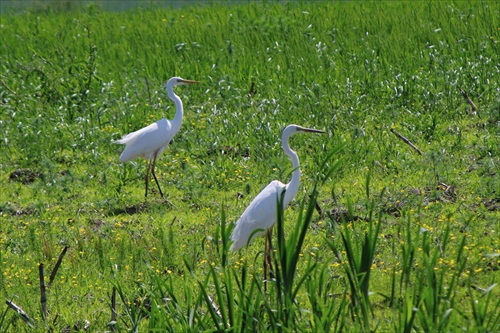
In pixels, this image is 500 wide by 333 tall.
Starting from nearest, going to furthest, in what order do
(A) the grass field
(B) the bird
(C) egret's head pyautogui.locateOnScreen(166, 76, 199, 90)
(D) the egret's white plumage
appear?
(A) the grass field
(D) the egret's white plumage
(B) the bird
(C) egret's head pyautogui.locateOnScreen(166, 76, 199, 90)

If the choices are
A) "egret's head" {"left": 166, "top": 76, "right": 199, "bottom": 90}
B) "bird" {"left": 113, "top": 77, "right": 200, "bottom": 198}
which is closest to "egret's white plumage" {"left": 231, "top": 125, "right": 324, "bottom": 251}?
"bird" {"left": 113, "top": 77, "right": 200, "bottom": 198}

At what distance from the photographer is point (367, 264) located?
15.3ft

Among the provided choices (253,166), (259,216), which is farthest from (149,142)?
(259,216)

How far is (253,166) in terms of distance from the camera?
31.9 feet

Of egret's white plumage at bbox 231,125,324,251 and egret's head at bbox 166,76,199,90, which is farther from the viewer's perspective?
egret's head at bbox 166,76,199,90

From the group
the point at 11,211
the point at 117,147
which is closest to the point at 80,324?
the point at 11,211

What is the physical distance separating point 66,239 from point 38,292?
1.16 m

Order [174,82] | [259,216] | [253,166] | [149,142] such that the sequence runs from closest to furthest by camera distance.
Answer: [259,216] → [149,142] → [253,166] → [174,82]

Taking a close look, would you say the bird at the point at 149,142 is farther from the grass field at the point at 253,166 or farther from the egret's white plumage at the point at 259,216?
the egret's white plumage at the point at 259,216

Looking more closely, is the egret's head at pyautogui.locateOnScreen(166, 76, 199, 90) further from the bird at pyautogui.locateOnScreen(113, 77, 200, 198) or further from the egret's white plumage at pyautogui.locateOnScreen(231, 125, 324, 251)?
the egret's white plumage at pyautogui.locateOnScreen(231, 125, 324, 251)

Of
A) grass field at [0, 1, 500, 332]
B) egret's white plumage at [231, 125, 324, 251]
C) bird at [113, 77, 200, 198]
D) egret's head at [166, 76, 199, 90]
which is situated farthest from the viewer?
egret's head at [166, 76, 199, 90]

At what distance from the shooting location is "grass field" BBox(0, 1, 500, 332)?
16.6ft

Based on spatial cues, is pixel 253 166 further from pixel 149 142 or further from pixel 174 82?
pixel 174 82

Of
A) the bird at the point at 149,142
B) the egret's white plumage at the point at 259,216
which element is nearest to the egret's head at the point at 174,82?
the bird at the point at 149,142
